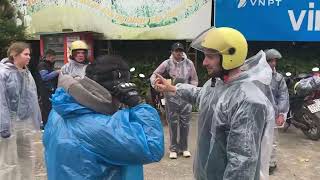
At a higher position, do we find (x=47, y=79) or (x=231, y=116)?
(x=231, y=116)

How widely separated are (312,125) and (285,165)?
4.60 feet

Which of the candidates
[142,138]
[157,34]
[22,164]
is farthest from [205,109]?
[157,34]

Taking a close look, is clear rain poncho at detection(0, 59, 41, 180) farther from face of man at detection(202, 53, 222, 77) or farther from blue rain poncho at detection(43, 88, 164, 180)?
blue rain poncho at detection(43, 88, 164, 180)

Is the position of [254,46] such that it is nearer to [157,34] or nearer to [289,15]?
[289,15]

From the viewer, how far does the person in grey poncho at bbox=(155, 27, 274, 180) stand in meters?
2.66

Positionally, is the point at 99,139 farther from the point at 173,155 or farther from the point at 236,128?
the point at 173,155

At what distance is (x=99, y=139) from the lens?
6.89 ft

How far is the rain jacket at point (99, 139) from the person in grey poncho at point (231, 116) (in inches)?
25.6

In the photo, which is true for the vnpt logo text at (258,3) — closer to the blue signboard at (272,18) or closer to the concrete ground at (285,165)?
the blue signboard at (272,18)

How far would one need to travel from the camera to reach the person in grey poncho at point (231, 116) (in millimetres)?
2662

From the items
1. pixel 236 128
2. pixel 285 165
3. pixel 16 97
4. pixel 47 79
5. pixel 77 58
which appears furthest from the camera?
pixel 47 79

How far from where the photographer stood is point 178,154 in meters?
6.89

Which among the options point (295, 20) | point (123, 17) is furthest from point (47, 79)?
point (295, 20)

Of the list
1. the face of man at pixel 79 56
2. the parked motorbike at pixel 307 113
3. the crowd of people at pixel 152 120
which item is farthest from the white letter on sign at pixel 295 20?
the crowd of people at pixel 152 120
